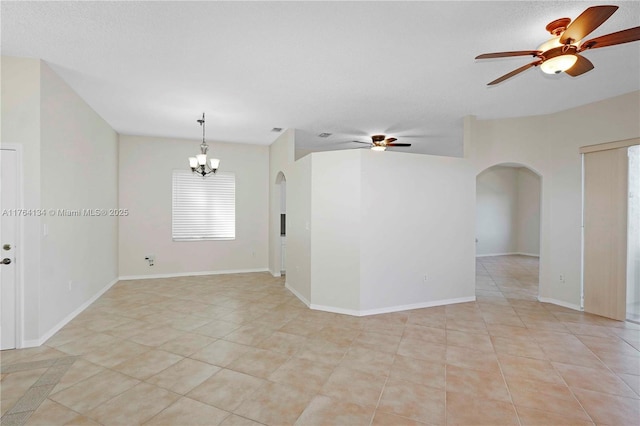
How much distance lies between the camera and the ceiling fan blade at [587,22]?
75.0 inches

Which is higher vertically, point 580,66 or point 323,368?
point 580,66

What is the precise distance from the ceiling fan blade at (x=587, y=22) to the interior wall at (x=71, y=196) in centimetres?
485

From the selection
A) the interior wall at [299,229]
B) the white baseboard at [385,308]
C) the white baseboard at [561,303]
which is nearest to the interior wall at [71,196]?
the interior wall at [299,229]

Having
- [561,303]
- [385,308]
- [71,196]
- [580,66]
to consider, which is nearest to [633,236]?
[561,303]

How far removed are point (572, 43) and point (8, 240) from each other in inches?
216

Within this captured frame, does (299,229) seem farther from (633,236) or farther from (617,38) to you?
(633,236)

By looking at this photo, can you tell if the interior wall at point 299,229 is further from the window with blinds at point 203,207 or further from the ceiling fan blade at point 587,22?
the ceiling fan blade at point 587,22

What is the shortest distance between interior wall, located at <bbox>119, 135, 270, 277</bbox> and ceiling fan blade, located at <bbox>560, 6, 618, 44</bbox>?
5.93 meters

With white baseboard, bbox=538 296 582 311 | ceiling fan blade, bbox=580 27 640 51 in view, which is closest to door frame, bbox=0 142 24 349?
ceiling fan blade, bbox=580 27 640 51

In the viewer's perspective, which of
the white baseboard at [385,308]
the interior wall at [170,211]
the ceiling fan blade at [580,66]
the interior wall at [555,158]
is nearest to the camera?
the ceiling fan blade at [580,66]

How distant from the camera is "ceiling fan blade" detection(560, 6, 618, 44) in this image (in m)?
1.91

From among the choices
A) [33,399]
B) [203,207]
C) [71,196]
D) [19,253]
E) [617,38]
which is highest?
[617,38]

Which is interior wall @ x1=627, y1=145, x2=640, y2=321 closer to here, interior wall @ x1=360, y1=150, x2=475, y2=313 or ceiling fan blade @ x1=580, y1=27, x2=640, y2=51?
interior wall @ x1=360, y1=150, x2=475, y2=313

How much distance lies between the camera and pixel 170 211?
6.61 meters
